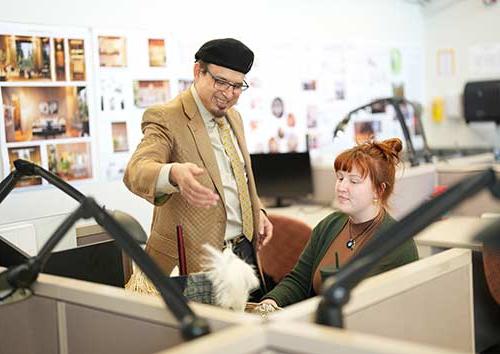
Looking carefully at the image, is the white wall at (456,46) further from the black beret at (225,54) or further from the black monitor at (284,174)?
the black beret at (225,54)

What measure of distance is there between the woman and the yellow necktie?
21 centimetres

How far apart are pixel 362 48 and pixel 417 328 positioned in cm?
411

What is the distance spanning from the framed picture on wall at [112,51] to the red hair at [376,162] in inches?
72.3

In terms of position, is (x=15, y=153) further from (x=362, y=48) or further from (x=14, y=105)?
(x=362, y=48)

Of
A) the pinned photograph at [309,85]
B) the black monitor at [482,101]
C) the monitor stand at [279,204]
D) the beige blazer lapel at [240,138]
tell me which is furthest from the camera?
the black monitor at [482,101]

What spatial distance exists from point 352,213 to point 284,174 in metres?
2.19

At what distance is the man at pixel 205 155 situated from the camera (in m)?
2.20

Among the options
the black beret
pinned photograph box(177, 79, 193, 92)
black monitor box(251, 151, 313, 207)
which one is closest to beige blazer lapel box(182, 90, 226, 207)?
the black beret

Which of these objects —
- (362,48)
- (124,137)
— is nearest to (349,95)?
(362,48)

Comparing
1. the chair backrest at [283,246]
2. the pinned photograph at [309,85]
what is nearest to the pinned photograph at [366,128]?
the pinned photograph at [309,85]

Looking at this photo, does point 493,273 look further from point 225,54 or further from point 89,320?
point 89,320

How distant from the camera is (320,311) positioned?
1158 millimetres

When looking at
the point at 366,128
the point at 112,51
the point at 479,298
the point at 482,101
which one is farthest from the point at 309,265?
the point at 482,101

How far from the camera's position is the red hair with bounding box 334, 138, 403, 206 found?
7.27 ft
